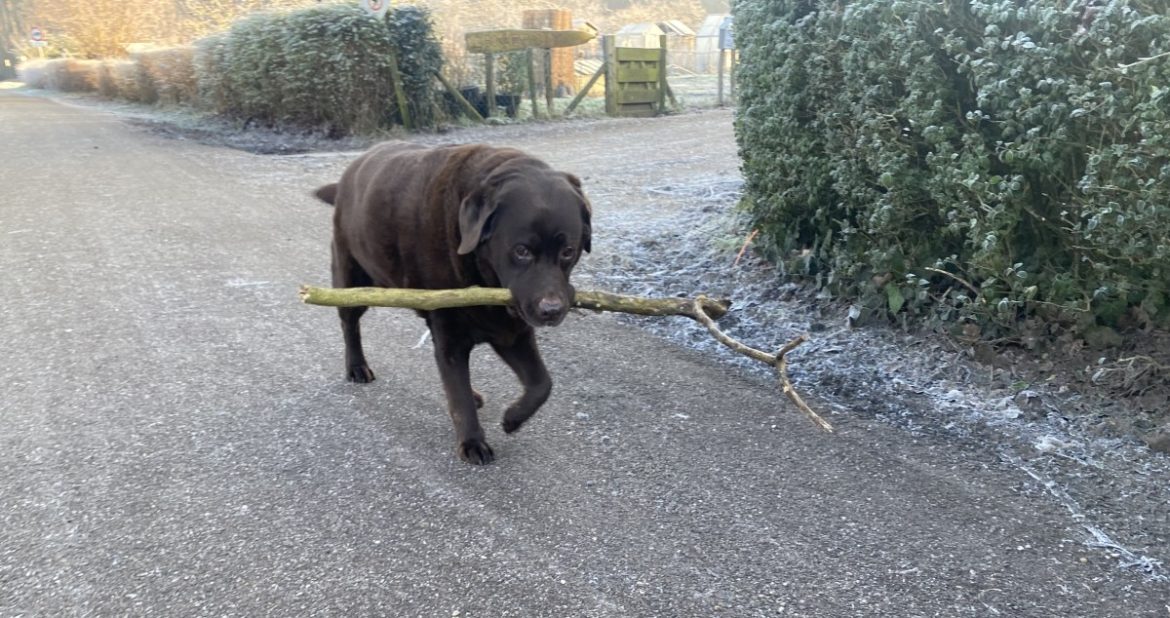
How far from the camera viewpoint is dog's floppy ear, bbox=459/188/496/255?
3.51m

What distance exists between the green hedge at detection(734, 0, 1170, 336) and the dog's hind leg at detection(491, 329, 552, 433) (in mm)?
1953

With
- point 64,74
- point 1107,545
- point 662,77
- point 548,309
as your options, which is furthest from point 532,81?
point 64,74

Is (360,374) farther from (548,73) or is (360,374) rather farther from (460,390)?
(548,73)

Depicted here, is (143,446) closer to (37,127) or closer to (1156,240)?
(1156,240)

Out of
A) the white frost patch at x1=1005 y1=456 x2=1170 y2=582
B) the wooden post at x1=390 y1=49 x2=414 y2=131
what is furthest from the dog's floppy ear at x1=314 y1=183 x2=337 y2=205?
the wooden post at x1=390 y1=49 x2=414 y2=131

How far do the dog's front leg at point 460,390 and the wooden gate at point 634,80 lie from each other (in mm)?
16260

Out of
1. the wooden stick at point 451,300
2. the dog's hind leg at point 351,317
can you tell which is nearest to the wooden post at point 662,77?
the dog's hind leg at point 351,317

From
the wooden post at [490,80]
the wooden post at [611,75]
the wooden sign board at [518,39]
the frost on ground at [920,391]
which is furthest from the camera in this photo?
the wooden post at [611,75]

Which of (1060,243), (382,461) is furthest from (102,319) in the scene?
(1060,243)

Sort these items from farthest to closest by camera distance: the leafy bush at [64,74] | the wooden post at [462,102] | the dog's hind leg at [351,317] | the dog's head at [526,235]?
1. the leafy bush at [64,74]
2. the wooden post at [462,102]
3. the dog's hind leg at [351,317]
4. the dog's head at [526,235]

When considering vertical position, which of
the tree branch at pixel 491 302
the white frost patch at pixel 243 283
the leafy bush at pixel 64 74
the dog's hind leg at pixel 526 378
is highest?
the leafy bush at pixel 64 74

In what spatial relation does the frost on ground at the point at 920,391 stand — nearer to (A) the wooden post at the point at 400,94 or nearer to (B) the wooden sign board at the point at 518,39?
(A) the wooden post at the point at 400,94

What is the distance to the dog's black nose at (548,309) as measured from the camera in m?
3.43

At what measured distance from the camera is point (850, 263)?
5.23 m
